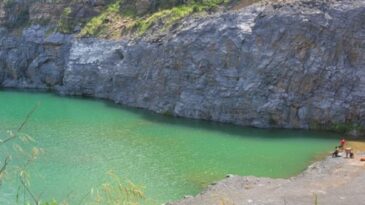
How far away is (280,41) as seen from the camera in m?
47.7

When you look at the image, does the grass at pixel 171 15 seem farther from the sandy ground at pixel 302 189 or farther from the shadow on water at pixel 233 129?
the sandy ground at pixel 302 189

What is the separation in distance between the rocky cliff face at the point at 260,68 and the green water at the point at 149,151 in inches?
86.3

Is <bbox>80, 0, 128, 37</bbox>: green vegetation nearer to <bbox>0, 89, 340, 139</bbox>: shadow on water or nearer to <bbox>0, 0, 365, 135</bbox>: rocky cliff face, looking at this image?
<bbox>0, 0, 365, 135</bbox>: rocky cliff face

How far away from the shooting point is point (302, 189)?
25.0 m

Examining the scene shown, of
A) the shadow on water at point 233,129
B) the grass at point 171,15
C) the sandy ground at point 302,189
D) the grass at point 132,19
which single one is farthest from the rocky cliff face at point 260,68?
the sandy ground at point 302,189

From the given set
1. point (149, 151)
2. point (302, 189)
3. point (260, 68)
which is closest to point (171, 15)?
point (260, 68)

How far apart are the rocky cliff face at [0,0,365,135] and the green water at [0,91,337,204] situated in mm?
2192

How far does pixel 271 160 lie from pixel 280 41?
16.2 m

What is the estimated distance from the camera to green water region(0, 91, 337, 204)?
93.1 ft

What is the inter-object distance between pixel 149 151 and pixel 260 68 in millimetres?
15797

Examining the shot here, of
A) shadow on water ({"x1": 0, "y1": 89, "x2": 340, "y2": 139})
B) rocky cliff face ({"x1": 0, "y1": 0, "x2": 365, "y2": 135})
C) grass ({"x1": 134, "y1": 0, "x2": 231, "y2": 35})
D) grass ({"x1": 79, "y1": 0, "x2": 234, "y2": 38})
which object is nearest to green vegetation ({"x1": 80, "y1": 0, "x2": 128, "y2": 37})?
grass ({"x1": 79, "y1": 0, "x2": 234, "y2": 38})

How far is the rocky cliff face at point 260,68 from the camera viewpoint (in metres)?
45.6

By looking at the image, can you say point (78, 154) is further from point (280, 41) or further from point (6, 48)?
point (6, 48)

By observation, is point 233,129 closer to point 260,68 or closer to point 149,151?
point 260,68
